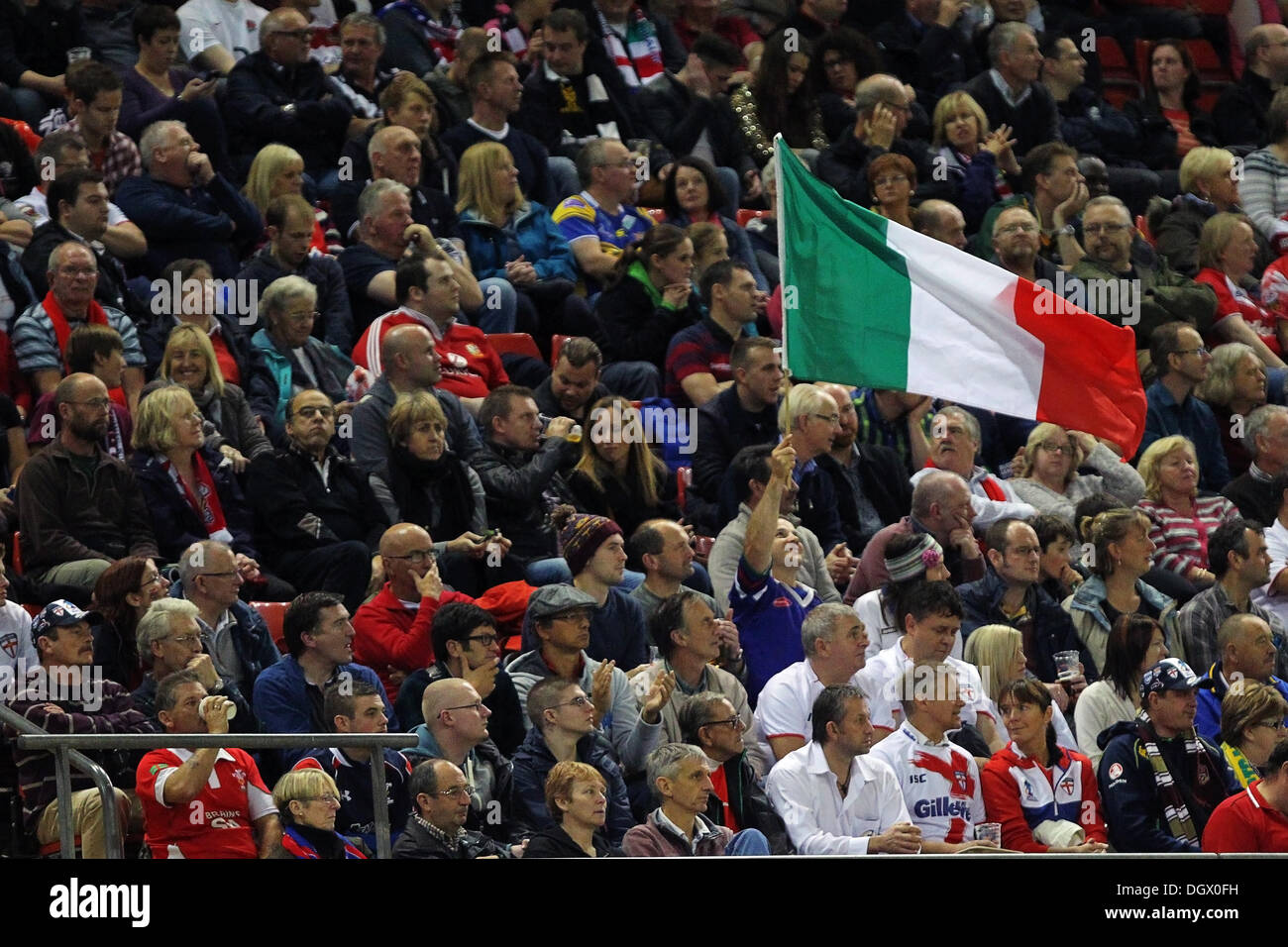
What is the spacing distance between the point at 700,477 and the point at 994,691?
213cm

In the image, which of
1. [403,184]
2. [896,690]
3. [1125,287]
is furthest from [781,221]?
[1125,287]

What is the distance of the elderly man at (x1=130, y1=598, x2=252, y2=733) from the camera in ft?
31.5

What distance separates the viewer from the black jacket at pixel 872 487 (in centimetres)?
1228

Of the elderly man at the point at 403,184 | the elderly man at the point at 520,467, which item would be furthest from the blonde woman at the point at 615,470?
the elderly man at the point at 403,184

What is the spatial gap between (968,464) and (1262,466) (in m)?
1.91

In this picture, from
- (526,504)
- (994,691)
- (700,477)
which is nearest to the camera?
(994,691)

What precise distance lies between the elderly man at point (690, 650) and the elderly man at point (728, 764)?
0.86 ft

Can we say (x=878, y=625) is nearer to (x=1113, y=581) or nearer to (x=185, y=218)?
(x=1113, y=581)

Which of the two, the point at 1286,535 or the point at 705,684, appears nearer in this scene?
the point at 705,684

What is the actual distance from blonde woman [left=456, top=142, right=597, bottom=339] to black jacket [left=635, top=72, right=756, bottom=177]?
1757 mm

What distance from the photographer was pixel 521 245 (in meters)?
13.7

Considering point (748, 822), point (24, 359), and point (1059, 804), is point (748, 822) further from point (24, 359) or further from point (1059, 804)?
point (24, 359)
